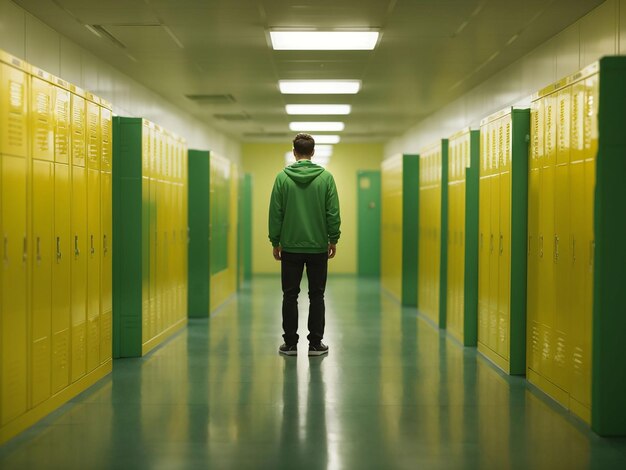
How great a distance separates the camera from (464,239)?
7.32m

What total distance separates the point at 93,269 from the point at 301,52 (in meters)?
3.14

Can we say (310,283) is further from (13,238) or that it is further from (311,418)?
(13,238)

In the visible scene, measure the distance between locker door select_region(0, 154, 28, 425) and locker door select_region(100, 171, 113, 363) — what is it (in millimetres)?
1470

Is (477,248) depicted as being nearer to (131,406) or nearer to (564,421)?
(564,421)

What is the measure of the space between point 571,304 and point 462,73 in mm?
4302

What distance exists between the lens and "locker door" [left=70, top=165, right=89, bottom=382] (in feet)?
16.4

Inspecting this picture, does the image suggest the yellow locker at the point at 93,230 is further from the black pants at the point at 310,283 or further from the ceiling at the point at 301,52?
the black pants at the point at 310,283

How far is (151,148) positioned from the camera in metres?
6.83

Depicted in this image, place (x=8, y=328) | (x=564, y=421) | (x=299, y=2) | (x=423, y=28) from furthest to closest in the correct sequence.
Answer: (x=423, y=28) → (x=299, y=2) → (x=564, y=421) → (x=8, y=328)

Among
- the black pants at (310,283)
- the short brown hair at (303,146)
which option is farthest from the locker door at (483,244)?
the short brown hair at (303,146)

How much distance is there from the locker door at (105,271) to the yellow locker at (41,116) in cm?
110

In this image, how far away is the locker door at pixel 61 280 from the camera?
15.3ft

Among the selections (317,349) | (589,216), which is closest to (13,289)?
(317,349)

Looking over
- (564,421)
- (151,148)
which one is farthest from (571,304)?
(151,148)
